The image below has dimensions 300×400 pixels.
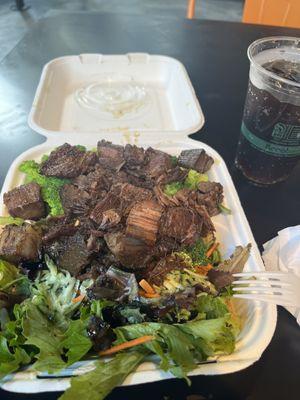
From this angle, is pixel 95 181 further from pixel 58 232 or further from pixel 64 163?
pixel 58 232

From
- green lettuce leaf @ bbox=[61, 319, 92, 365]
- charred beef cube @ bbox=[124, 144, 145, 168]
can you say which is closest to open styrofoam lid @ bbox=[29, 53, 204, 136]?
charred beef cube @ bbox=[124, 144, 145, 168]

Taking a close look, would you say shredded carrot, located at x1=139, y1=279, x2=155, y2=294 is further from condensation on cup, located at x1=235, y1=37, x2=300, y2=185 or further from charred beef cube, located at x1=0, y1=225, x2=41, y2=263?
condensation on cup, located at x1=235, y1=37, x2=300, y2=185

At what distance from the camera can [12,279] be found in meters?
1.02

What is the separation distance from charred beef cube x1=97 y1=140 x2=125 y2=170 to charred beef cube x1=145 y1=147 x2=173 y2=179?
0.36 feet

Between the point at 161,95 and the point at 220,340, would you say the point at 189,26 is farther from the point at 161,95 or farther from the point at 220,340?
the point at 220,340

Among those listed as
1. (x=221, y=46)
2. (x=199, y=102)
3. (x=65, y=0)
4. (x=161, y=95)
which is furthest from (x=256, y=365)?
(x=65, y=0)

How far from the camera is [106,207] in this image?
1.20 meters

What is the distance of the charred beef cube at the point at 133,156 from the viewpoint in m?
1.40

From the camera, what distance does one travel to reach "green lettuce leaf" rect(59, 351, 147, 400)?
767mm

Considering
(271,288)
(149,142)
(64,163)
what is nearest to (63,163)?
(64,163)

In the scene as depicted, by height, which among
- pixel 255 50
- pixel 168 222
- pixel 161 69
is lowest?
pixel 168 222

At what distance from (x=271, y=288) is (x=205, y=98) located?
4.19ft

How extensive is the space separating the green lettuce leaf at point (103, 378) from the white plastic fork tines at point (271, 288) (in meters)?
0.34

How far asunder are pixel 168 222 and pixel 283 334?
0.47m
